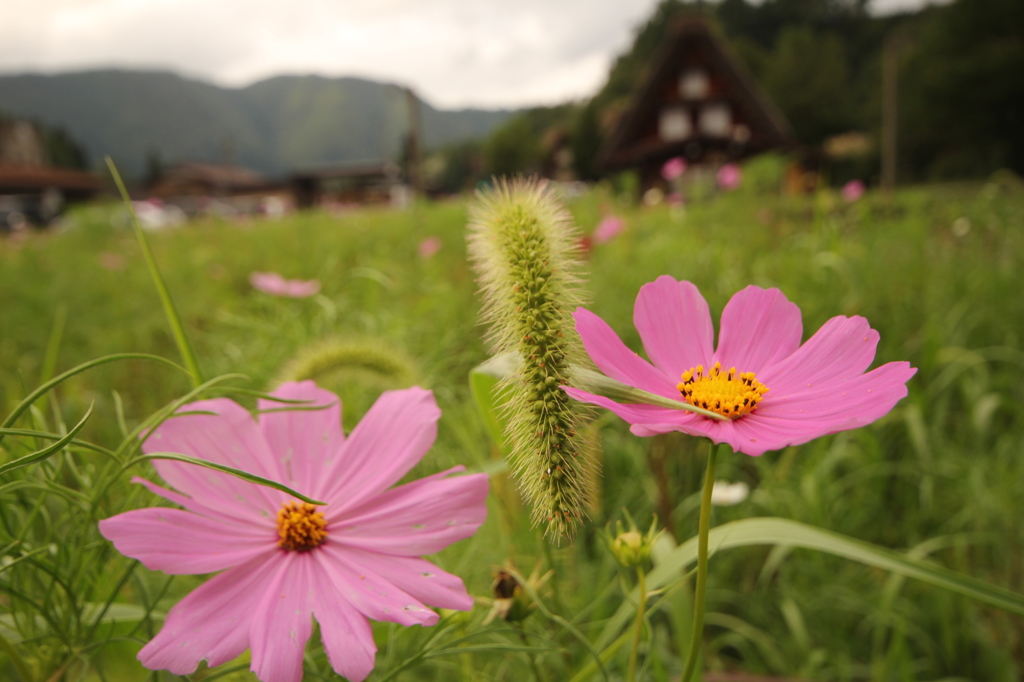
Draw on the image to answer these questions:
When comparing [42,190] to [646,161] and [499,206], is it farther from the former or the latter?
[499,206]

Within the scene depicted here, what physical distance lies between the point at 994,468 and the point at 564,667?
132 cm

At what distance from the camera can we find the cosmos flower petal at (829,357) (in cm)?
36

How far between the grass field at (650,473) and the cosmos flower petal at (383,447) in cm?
12

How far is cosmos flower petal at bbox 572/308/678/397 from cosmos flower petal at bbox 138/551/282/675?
0.24m

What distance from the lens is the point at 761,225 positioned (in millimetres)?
3461

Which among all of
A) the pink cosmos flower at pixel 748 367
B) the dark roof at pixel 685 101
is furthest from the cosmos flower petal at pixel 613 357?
the dark roof at pixel 685 101

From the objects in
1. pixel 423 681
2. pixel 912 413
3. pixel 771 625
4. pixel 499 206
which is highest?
pixel 499 206

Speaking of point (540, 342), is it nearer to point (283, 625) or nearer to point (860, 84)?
point (283, 625)

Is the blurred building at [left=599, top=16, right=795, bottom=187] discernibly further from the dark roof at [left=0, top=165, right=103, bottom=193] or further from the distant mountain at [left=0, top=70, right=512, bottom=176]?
the distant mountain at [left=0, top=70, right=512, bottom=176]

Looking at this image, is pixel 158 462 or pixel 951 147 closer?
pixel 158 462

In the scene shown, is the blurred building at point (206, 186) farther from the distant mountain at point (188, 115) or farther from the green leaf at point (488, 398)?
the green leaf at point (488, 398)

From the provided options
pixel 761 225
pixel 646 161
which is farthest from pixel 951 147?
pixel 761 225

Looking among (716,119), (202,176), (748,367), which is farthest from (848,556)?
(202,176)

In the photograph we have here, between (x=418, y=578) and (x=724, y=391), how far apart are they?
22 cm
